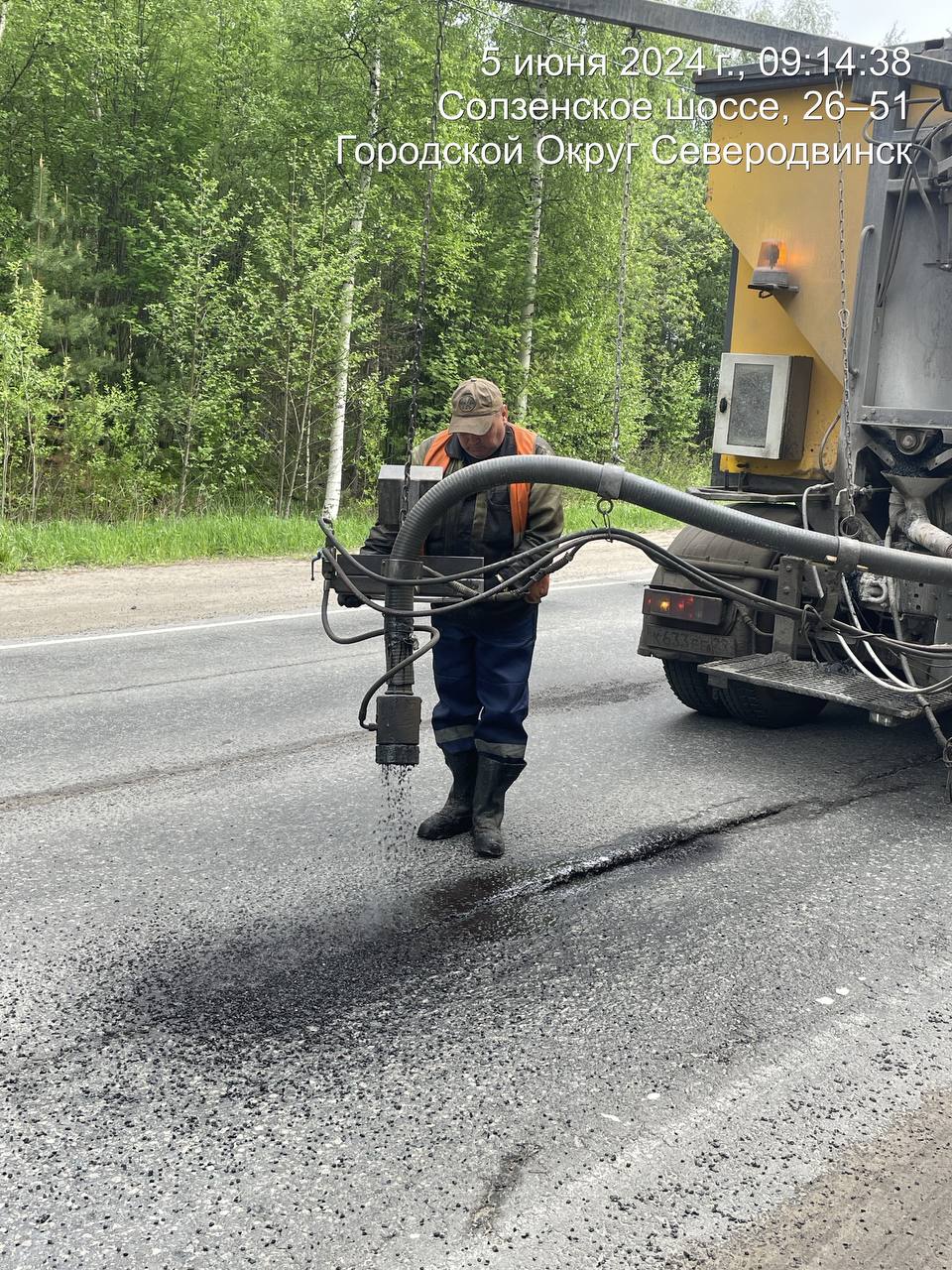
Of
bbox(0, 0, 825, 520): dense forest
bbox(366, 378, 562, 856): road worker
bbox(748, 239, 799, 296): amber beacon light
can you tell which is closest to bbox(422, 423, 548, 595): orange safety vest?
bbox(366, 378, 562, 856): road worker

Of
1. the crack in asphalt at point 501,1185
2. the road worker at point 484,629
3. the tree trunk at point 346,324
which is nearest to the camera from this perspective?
the crack in asphalt at point 501,1185

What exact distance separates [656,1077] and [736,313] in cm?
450

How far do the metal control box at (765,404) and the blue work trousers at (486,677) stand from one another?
2.14m

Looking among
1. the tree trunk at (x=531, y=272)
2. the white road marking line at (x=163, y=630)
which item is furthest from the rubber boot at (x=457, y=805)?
the tree trunk at (x=531, y=272)

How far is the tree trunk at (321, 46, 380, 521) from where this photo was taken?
16531mm

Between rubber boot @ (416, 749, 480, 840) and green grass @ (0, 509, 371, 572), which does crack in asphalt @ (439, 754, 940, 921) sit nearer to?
rubber boot @ (416, 749, 480, 840)

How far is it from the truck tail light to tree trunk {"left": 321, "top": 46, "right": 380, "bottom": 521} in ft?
34.1

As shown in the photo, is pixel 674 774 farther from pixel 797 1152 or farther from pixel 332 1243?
pixel 332 1243

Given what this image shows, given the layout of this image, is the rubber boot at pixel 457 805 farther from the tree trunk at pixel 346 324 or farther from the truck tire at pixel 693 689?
the tree trunk at pixel 346 324

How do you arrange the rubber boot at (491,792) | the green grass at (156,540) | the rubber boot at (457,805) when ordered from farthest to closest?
1. the green grass at (156,540)
2. the rubber boot at (457,805)
3. the rubber boot at (491,792)

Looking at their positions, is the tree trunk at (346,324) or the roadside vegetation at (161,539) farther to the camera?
the tree trunk at (346,324)

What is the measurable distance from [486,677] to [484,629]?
0.19m

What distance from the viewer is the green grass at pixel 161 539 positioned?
467 inches

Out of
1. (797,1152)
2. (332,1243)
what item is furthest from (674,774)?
(332,1243)
